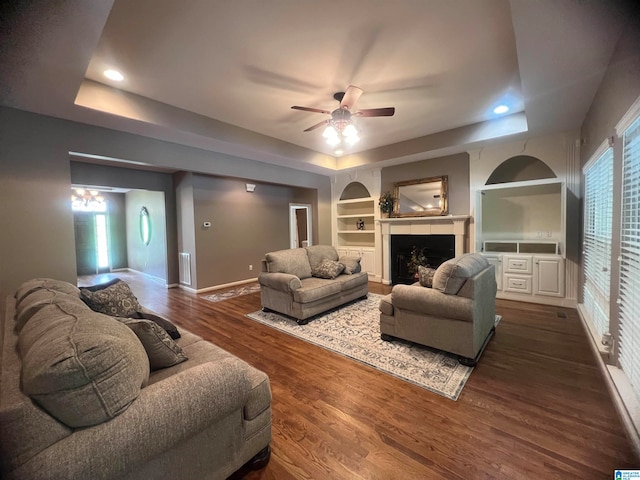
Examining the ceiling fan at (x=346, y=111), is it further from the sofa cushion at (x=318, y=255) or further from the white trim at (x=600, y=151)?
the sofa cushion at (x=318, y=255)

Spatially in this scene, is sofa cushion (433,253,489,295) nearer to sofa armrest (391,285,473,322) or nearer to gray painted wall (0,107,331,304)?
sofa armrest (391,285,473,322)

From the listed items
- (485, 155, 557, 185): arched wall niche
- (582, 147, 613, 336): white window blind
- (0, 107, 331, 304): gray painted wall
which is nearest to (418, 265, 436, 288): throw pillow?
(582, 147, 613, 336): white window blind

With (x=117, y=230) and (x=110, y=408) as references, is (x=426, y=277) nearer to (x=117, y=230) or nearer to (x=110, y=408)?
(x=110, y=408)

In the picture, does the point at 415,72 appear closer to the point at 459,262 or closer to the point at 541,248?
the point at 459,262

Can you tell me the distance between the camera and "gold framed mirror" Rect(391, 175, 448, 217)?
5199mm

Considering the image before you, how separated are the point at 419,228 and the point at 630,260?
3.54m

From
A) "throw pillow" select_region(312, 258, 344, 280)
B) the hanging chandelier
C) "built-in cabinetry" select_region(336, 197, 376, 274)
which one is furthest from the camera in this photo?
the hanging chandelier

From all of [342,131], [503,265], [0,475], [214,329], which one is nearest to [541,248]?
[503,265]

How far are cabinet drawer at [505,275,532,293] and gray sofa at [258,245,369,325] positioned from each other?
237cm

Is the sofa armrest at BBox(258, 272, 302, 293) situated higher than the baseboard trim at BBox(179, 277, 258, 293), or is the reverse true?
the sofa armrest at BBox(258, 272, 302, 293)

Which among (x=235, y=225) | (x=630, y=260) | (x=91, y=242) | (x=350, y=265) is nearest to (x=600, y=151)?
(x=630, y=260)

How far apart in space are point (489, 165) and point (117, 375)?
552 centimetres

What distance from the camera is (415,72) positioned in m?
2.81

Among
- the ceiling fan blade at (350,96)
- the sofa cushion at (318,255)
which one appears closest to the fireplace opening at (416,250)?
the sofa cushion at (318,255)
